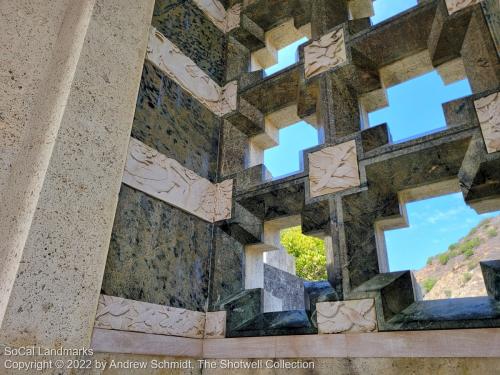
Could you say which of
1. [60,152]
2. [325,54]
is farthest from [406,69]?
[60,152]

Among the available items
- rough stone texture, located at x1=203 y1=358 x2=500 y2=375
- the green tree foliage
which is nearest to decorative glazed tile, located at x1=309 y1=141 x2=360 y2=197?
rough stone texture, located at x1=203 y1=358 x2=500 y2=375

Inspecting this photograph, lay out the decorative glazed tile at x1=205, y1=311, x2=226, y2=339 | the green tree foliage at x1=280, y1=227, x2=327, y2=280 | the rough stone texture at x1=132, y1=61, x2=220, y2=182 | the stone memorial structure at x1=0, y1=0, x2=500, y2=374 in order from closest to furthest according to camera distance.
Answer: the stone memorial structure at x1=0, y1=0, x2=500, y2=374, the decorative glazed tile at x1=205, y1=311, x2=226, y2=339, the rough stone texture at x1=132, y1=61, x2=220, y2=182, the green tree foliage at x1=280, y1=227, x2=327, y2=280

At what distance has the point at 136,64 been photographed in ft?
7.60

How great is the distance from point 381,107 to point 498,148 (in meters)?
1.33

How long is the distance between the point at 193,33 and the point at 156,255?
8.16 feet

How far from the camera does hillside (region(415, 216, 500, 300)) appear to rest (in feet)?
61.2

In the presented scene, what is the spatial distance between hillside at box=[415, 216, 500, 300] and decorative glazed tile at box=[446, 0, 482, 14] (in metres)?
17.6

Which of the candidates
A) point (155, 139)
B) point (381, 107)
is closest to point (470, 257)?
point (381, 107)

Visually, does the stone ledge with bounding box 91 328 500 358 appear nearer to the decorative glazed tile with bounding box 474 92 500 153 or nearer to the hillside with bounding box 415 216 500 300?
the decorative glazed tile with bounding box 474 92 500 153

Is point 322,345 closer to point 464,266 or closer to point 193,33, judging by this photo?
point 193,33

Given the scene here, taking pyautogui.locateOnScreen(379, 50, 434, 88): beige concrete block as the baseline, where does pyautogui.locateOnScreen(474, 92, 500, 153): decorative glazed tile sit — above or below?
below

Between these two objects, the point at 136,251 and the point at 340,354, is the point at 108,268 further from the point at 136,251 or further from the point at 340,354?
the point at 340,354

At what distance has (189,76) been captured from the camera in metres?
3.57

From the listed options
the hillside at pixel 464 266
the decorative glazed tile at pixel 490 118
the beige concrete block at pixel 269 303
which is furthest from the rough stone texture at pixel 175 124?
the hillside at pixel 464 266
